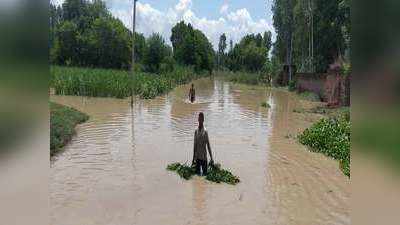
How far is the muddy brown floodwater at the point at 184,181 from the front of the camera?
766 centimetres

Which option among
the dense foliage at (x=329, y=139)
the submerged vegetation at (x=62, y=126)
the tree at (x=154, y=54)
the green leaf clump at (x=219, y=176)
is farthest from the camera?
the tree at (x=154, y=54)

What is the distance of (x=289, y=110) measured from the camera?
1053 inches

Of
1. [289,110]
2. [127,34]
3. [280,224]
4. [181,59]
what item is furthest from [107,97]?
[181,59]

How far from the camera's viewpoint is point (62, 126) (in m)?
15.0

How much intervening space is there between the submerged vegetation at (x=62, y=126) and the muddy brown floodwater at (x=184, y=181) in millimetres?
301

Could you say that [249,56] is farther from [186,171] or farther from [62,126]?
[186,171]

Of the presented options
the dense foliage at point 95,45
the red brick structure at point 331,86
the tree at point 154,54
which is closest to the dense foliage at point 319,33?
the red brick structure at point 331,86

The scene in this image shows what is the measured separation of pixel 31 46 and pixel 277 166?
417 inches

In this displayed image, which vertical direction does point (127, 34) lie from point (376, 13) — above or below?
above

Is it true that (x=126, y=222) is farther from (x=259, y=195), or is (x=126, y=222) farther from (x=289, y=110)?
(x=289, y=110)

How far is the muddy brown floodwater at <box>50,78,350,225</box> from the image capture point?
7.66 meters

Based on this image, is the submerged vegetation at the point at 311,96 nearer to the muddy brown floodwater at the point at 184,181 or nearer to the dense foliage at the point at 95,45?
the muddy brown floodwater at the point at 184,181

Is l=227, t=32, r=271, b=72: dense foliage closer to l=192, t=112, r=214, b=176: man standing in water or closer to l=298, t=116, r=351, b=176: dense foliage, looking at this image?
l=298, t=116, r=351, b=176: dense foliage

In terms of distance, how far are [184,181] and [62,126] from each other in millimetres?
6815
